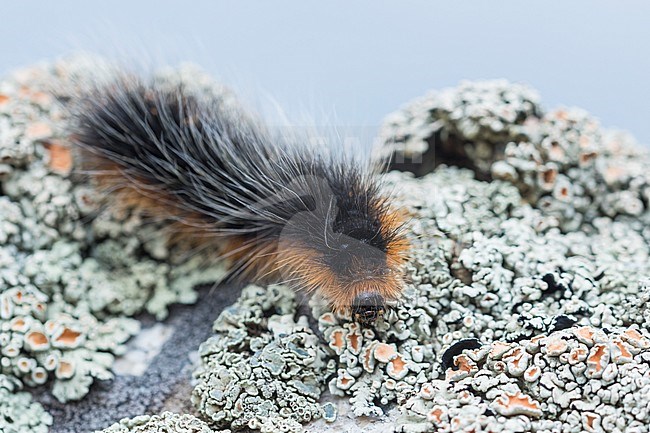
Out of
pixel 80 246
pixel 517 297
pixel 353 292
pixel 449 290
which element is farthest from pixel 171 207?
pixel 517 297

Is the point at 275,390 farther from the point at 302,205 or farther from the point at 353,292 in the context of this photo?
the point at 302,205

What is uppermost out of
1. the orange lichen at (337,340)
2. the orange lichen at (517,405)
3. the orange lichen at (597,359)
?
the orange lichen at (597,359)

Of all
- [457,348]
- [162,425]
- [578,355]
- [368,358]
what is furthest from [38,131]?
[578,355]

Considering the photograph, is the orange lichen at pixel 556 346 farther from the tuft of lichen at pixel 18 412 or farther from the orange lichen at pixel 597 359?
the tuft of lichen at pixel 18 412

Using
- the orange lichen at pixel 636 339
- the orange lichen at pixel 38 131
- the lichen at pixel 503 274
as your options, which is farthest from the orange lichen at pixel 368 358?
the orange lichen at pixel 38 131

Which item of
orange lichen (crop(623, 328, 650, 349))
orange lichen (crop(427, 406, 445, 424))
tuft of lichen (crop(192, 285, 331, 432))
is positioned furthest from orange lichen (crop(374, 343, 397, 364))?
orange lichen (crop(623, 328, 650, 349))
